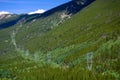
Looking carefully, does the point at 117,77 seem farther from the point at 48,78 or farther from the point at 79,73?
the point at 48,78

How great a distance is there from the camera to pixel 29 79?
183000 millimetres

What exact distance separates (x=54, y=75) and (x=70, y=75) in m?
14.6

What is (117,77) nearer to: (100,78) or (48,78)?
(100,78)

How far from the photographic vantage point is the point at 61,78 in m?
163

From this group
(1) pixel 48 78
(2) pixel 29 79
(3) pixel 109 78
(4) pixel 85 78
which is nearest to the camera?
(3) pixel 109 78

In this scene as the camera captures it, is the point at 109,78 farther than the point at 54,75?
No

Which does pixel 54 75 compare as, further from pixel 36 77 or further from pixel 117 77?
pixel 117 77

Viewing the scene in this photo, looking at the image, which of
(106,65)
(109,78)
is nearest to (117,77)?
(109,78)

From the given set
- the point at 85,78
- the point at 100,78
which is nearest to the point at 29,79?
the point at 85,78

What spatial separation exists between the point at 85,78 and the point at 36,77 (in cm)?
4090

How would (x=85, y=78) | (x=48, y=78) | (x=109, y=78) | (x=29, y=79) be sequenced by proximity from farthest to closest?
(x=29, y=79)
(x=48, y=78)
(x=85, y=78)
(x=109, y=78)

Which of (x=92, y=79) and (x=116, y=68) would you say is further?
(x=116, y=68)

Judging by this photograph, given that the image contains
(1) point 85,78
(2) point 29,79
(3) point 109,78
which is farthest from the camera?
(2) point 29,79

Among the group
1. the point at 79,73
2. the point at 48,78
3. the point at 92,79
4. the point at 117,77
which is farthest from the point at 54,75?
the point at 117,77
